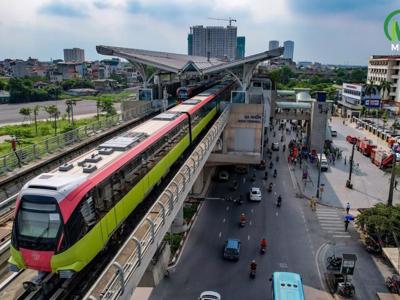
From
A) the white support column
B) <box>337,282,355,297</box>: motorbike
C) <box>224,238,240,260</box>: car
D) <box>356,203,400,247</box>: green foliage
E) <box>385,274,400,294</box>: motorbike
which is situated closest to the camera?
<box>337,282,355,297</box>: motorbike

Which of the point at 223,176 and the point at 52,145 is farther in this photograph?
the point at 223,176

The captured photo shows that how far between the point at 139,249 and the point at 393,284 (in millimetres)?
15839

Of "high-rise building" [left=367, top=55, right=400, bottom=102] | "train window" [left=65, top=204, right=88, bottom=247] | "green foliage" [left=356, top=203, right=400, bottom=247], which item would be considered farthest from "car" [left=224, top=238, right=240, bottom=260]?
"high-rise building" [left=367, top=55, right=400, bottom=102]

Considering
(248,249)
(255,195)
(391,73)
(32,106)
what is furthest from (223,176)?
(32,106)

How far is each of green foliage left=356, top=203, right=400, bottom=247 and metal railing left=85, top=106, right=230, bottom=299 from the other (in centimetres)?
1306

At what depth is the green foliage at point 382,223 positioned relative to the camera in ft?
74.6

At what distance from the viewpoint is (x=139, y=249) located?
10.7 meters

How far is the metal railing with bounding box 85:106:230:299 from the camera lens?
30.8ft

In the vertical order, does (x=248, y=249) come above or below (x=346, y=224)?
below

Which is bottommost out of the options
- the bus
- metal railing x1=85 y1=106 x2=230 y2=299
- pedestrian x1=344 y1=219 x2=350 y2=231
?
pedestrian x1=344 y1=219 x2=350 y2=231

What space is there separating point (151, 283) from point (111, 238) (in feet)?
20.5

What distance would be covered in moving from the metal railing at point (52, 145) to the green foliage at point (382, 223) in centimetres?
2037

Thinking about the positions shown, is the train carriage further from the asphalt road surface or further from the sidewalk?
the asphalt road surface

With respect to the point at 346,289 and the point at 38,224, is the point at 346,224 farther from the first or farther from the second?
the point at 38,224
